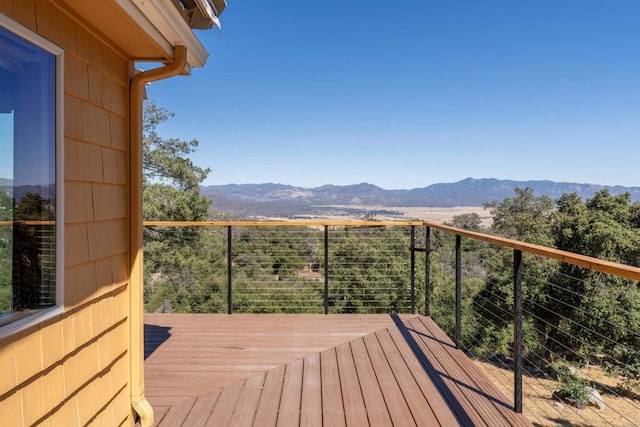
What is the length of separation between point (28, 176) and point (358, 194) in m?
62.0

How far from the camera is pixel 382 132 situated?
37.2 m

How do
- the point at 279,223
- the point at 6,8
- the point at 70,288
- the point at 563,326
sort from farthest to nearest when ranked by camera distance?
the point at 563,326, the point at 279,223, the point at 70,288, the point at 6,8

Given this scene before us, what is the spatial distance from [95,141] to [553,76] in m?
30.4

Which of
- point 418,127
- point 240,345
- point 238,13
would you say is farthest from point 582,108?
point 240,345

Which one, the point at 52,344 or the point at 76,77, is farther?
the point at 76,77

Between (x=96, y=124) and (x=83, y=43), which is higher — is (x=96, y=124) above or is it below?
below

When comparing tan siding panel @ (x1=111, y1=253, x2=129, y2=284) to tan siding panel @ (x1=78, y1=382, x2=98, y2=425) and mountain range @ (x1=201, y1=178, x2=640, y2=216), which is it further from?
mountain range @ (x1=201, y1=178, x2=640, y2=216)

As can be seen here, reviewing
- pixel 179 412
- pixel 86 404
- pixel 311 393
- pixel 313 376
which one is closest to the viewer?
pixel 86 404

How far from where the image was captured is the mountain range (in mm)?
40406

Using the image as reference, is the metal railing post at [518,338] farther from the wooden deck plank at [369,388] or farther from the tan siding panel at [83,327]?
the tan siding panel at [83,327]

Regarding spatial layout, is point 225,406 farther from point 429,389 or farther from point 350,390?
point 429,389

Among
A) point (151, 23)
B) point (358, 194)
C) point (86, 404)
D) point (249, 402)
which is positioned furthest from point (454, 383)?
point (358, 194)

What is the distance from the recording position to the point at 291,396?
216cm

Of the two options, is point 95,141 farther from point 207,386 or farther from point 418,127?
point 418,127
